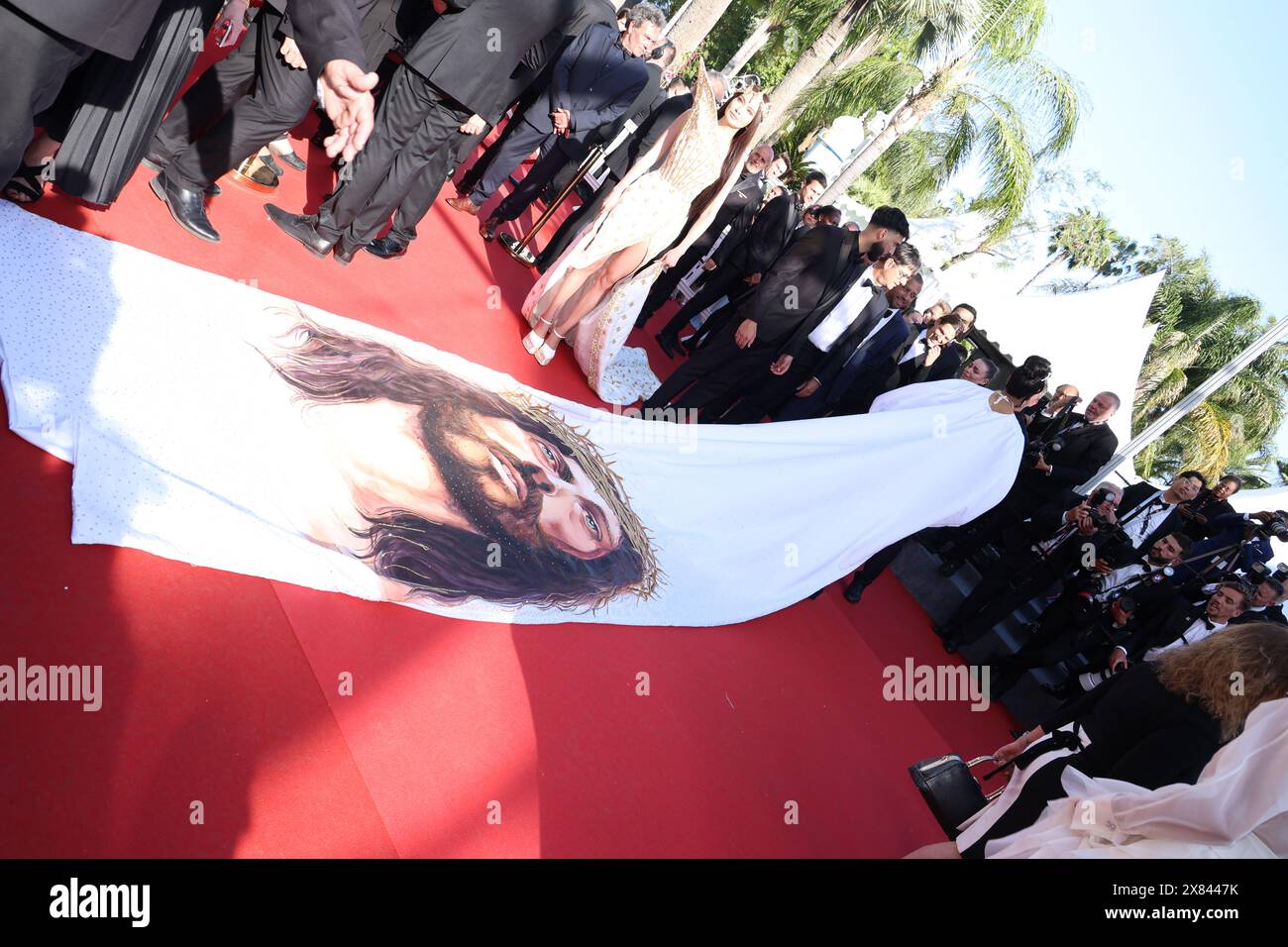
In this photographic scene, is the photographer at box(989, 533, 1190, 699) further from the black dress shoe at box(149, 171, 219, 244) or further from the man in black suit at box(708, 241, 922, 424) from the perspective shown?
the black dress shoe at box(149, 171, 219, 244)

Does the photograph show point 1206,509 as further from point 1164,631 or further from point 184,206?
point 184,206

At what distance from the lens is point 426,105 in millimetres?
3738

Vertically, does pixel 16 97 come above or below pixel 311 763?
above

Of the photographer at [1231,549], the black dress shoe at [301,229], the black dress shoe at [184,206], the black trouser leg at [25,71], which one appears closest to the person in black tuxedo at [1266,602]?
the photographer at [1231,549]

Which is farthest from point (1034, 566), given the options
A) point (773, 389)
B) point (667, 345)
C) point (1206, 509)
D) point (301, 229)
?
point (301, 229)

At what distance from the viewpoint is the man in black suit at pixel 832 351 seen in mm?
4980

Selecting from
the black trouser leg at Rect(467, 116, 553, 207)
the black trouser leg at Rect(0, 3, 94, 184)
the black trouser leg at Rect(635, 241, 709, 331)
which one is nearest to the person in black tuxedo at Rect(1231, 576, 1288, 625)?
the black trouser leg at Rect(635, 241, 709, 331)

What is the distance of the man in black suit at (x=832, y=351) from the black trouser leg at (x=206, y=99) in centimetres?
290

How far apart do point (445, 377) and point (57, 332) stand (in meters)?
1.30

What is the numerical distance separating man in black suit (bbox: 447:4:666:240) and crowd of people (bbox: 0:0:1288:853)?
0.01 m

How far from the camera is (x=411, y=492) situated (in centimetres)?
291

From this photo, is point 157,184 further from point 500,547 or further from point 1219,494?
point 1219,494

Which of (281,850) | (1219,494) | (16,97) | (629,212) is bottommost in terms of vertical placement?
(281,850)
